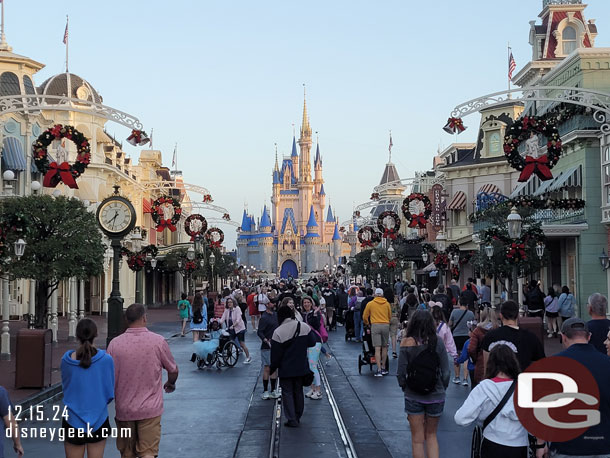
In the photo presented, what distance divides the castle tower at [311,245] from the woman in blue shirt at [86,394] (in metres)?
160

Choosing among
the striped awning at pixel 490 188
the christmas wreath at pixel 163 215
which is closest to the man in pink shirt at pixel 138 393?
the christmas wreath at pixel 163 215

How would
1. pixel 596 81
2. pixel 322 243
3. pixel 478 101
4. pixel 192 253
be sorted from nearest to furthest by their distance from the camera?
pixel 478 101, pixel 596 81, pixel 192 253, pixel 322 243

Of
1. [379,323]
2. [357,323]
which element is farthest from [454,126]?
[357,323]

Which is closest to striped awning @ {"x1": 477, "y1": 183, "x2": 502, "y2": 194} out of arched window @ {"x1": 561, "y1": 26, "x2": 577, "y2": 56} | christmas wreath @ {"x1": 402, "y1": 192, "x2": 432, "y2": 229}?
arched window @ {"x1": 561, "y1": 26, "x2": 577, "y2": 56}

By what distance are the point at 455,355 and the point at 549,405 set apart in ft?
Result: 26.1

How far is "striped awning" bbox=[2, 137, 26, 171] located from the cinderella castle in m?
129

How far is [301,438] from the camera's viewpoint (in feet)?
32.1

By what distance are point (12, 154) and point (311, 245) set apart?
13768cm

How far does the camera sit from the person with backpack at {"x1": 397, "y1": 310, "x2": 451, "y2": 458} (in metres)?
7.38

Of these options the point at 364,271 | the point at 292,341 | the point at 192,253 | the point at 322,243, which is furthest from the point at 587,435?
the point at 322,243

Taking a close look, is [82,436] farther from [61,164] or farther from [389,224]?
[389,224]

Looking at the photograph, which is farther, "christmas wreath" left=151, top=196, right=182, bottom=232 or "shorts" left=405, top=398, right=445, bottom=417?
"christmas wreath" left=151, top=196, right=182, bottom=232

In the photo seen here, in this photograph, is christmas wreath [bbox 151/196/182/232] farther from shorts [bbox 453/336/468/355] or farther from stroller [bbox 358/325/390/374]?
shorts [bbox 453/336/468/355]

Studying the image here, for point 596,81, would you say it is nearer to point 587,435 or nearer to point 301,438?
point 301,438
